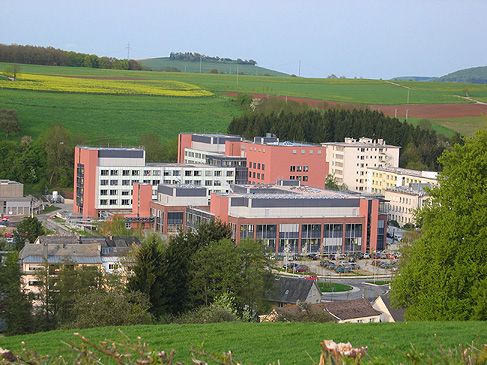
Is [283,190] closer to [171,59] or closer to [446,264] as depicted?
[446,264]

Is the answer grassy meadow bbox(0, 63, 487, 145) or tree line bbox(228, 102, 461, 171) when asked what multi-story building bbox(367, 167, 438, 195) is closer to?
tree line bbox(228, 102, 461, 171)

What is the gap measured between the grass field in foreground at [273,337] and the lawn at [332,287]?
62.7 feet

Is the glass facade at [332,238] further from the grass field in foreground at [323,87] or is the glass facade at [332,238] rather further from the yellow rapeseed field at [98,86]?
the grass field in foreground at [323,87]

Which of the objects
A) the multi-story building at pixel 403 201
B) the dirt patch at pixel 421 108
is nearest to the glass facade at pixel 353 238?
the multi-story building at pixel 403 201

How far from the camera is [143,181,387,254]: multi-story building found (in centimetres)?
3741

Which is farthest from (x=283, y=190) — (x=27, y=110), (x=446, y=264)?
(x=27, y=110)

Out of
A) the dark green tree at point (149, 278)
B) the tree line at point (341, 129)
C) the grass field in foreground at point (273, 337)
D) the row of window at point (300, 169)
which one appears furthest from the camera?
the tree line at point (341, 129)

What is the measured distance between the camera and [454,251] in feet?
47.1

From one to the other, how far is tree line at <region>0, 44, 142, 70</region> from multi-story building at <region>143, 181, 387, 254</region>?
212 feet

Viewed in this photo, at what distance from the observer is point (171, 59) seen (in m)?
164

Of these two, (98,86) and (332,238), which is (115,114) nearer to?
(98,86)

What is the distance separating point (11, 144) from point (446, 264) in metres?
44.6

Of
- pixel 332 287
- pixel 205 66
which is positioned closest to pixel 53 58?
pixel 205 66

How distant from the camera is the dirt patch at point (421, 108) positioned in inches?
3123
